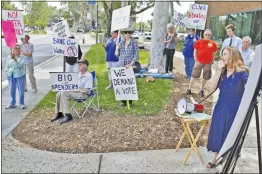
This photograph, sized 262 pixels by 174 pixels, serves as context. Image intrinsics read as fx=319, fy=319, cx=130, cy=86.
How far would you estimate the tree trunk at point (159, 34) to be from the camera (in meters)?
10.8

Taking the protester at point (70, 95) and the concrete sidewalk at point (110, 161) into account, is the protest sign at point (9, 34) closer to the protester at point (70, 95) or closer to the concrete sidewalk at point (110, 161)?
the protester at point (70, 95)

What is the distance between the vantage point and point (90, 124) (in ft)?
20.1

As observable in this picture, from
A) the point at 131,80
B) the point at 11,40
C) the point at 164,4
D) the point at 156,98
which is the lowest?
the point at 156,98

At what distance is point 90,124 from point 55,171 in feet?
5.83

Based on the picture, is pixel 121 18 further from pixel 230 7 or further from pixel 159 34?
pixel 230 7

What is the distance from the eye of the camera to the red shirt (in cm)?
805

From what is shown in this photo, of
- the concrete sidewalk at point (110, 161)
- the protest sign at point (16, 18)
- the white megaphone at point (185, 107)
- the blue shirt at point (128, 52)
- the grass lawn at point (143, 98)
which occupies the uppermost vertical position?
the protest sign at point (16, 18)

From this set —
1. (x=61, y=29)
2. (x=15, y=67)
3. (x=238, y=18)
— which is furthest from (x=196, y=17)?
(x=238, y=18)

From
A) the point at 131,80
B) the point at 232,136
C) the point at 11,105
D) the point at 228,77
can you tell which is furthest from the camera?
the point at 11,105

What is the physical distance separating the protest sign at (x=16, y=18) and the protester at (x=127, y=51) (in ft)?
10.4

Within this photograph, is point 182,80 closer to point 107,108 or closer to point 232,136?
point 107,108

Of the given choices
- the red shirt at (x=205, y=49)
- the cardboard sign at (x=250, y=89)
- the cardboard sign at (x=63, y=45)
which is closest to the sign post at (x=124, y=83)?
the cardboard sign at (x=63, y=45)

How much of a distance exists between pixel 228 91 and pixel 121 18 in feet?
13.8

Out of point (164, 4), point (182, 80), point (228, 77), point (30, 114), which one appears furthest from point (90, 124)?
point (164, 4)
